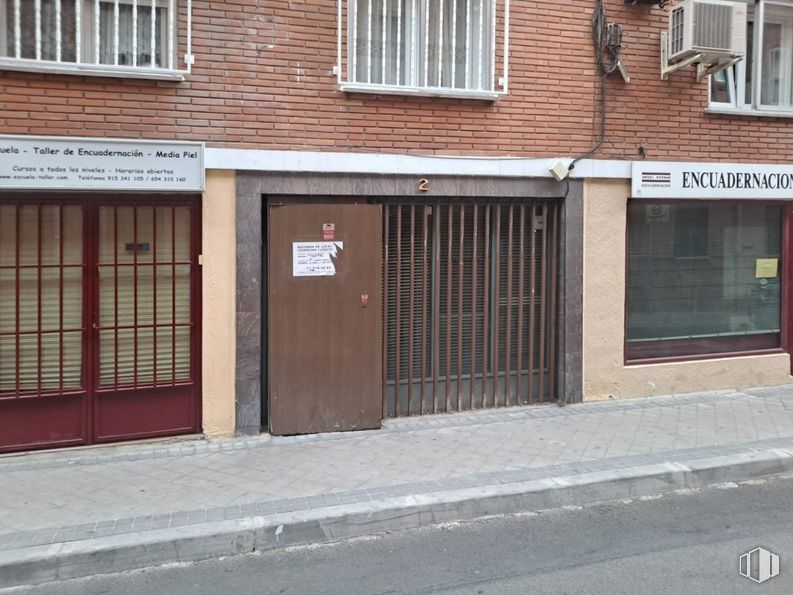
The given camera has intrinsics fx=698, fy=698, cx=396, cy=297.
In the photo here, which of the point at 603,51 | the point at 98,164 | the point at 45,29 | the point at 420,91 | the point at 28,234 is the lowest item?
the point at 28,234

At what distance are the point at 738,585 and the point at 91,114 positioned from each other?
19.6 ft

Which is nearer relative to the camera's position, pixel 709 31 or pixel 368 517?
pixel 368 517

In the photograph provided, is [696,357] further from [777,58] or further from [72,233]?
[72,233]

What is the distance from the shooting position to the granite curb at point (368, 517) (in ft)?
13.9

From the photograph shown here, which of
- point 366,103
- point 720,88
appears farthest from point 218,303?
point 720,88

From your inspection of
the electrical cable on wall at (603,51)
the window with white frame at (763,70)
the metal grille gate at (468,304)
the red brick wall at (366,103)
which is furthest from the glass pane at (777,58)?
the metal grille gate at (468,304)

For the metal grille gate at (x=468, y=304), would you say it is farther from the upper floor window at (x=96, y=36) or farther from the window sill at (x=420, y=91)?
the upper floor window at (x=96, y=36)

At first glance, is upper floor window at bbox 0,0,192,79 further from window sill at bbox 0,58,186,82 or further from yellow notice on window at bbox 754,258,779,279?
yellow notice on window at bbox 754,258,779,279

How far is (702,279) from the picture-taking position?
8.59 meters

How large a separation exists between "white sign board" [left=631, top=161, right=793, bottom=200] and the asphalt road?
3837 millimetres

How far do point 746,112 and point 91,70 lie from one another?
723cm

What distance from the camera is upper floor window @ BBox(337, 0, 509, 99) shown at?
22.5 ft

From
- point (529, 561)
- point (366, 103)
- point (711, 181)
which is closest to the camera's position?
point (529, 561)
